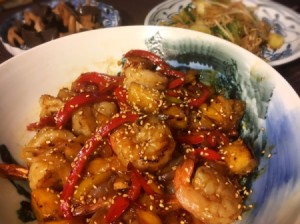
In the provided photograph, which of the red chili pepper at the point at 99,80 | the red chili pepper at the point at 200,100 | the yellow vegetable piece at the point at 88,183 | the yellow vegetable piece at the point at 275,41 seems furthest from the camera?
the yellow vegetable piece at the point at 275,41

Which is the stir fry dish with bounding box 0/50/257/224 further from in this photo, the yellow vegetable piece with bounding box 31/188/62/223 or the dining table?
the dining table

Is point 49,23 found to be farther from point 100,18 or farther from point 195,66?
point 195,66

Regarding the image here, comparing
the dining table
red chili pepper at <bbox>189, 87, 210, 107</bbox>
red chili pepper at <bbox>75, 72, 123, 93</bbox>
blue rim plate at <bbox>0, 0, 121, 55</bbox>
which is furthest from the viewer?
the dining table

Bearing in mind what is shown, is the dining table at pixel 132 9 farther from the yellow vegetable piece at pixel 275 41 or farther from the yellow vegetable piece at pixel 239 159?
the yellow vegetable piece at pixel 239 159

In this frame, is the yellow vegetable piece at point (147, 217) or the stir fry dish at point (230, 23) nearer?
the yellow vegetable piece at point (147, 217)

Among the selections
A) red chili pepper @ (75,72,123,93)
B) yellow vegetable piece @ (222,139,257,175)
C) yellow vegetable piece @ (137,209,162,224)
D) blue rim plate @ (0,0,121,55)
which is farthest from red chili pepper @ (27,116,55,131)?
blue rim plate @ (0,0,121,55)

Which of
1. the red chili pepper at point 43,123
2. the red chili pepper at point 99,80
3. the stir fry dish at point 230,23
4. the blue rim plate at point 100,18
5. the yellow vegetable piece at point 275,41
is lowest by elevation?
the yellow vegetable piece at point 275,41

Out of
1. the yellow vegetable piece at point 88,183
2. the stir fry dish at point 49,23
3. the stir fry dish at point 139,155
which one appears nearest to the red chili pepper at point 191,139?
the stir fry dish at point 139,155
